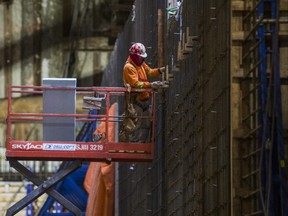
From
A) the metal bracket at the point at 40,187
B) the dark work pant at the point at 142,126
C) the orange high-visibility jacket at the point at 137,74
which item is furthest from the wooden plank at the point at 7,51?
the orange high-visibility jacket at the point at 137,74

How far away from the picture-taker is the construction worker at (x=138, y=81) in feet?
67.6

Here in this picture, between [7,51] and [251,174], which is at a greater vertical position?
[7,51]

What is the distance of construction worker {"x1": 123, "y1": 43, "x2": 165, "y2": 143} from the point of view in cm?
2061

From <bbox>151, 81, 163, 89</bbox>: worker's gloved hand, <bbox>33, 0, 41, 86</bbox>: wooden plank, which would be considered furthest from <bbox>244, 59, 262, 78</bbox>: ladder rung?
<bbox>33, 0, 41, 86</bbox>: wooden plank

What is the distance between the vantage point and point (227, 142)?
1456cm

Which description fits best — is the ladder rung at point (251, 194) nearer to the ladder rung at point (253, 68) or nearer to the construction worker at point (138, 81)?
the ladder rung at point (253, 68)

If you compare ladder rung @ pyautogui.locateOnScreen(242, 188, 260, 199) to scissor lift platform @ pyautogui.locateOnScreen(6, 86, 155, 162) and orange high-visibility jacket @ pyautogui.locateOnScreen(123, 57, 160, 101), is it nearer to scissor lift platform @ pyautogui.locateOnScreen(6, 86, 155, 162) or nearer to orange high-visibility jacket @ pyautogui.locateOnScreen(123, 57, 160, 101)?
orange high-visibility jacket @ pyautogui.locateOnScreen(123, 57, 160, 101)

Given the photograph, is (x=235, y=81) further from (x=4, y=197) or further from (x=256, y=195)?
(x=4, y=197)

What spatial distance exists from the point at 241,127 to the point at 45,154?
776 cm

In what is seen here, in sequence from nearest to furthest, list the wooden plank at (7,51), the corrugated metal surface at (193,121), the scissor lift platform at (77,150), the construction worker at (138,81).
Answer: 1. the corrugated metal surface at (193,121)
2. the construction worker at (138,81)
3. the scissor lift platform at (77,150)
4. the wooden plank at (7,51)

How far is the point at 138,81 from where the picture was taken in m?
20.7

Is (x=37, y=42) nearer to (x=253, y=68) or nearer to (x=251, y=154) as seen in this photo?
(x=253, y=68)

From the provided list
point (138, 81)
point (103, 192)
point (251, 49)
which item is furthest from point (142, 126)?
point (103, 192)

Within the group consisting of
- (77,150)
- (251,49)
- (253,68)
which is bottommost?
(77,150)
